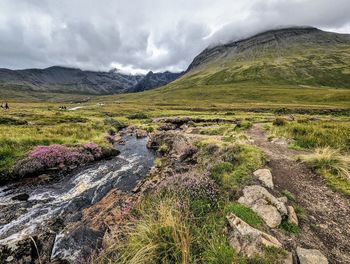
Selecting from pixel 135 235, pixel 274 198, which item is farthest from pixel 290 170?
pixel 135 235

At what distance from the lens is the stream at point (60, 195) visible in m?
10.7

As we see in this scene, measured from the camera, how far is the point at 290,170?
39.5ft

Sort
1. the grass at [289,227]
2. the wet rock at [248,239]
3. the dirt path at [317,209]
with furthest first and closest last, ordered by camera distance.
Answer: the grass at [289,227] → the dirt path at [317,209] → the wet rock at [248,239]

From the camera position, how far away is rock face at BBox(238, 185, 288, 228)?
24.8 feet

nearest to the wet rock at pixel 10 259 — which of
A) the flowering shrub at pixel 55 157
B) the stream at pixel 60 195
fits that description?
the stream at pixel 60 195

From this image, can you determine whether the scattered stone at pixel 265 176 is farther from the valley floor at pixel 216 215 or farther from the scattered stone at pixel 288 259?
the scattered stone at pixel 288 259

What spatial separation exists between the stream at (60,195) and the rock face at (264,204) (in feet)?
23.5

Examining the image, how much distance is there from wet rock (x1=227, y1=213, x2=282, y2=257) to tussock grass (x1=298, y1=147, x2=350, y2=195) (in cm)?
535

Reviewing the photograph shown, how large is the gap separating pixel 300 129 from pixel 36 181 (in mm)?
23950

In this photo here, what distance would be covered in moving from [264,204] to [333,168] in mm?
5843

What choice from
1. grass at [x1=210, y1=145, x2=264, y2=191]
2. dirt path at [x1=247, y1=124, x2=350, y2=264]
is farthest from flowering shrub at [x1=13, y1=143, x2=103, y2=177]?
dirt path at [x1=247, y1=124, x2=350, y2=264]

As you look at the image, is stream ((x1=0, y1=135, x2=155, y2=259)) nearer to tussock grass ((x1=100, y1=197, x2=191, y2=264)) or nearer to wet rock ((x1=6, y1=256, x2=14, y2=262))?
wet rock ((x1=6, y1=256, x2=14, y2=262))

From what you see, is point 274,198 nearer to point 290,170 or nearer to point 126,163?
point 290,170

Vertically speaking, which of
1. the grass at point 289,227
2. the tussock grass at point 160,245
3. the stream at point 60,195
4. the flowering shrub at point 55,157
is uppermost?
the tussock grass at point 160,245
